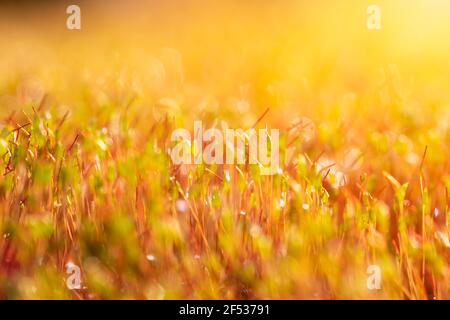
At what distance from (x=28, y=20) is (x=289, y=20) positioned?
187 centimetres

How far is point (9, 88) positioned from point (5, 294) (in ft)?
6.04

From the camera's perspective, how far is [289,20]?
482 centimetres

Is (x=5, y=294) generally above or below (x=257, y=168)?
below

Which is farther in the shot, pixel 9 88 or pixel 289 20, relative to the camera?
pixel 289 20

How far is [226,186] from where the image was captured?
216cm

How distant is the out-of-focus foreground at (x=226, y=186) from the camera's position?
2.02 meters

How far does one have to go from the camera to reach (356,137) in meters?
2.85

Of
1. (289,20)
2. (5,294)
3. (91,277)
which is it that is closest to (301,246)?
(91,277)

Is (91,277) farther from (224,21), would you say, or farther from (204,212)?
(224,21)

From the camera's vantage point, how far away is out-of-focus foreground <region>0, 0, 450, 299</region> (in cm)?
202
